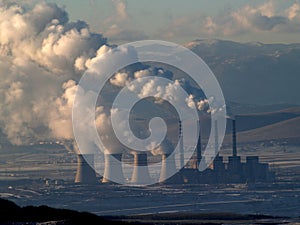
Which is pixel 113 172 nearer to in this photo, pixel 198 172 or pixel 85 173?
pixel 85 173

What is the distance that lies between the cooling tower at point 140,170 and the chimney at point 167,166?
67.9 inches

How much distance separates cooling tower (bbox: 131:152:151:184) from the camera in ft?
Result: 391

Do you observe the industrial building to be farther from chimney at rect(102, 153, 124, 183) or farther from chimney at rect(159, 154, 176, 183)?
chimney at rect(102, 153, 124, 183)

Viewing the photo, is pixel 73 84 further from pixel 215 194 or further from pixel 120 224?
pixel 120 224

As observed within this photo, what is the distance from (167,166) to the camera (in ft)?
404

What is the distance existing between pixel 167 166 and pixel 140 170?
300 centimetres

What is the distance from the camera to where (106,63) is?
365 feet

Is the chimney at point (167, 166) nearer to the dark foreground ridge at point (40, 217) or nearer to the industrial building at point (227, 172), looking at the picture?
the industrial building at point (227, 172)

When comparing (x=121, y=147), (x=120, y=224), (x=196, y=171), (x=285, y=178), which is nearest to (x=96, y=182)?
(x=121, y=147)

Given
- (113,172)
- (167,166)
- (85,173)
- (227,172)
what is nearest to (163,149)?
(167,166)

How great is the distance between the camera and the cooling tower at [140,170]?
119125 millimetres

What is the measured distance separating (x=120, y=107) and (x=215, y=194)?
16348 mm

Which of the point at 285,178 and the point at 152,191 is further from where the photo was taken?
the point at 285,178

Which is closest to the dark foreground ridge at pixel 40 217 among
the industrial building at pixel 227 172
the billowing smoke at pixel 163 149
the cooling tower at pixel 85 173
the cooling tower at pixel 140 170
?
the cooling tower at pixel 85 173
